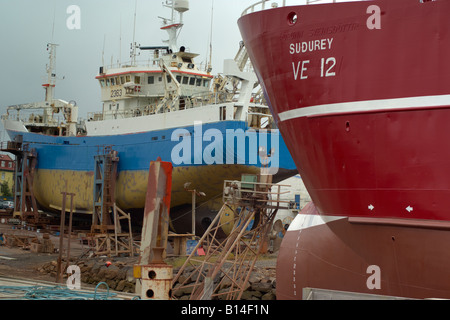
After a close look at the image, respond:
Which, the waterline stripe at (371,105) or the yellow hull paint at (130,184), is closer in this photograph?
the waterline stripe at (371,105)

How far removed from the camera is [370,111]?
9.52 meters

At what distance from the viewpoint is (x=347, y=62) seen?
988cm

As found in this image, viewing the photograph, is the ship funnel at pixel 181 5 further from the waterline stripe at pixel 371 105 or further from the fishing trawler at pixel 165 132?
the waterline stripe at pixel 371 105

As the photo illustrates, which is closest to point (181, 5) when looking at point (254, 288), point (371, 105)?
point (254, 288)

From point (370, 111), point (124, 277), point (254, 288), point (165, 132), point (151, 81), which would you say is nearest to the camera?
point (370, 111)

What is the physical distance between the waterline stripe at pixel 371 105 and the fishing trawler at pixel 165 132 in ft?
43.4

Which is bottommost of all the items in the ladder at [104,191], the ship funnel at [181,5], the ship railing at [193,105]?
the ladder at [104,191]

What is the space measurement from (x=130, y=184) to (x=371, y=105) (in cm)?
2268

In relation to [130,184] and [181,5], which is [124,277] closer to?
[130,184]

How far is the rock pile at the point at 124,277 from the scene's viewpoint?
18.2 m

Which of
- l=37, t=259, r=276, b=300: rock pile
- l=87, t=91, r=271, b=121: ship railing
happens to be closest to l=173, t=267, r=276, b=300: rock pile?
l=37, t=259, r=276, b=300: rock pile

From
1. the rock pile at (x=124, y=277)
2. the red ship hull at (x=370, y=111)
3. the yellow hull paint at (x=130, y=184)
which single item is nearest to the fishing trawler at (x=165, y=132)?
the yellow hull paint at (x=130, y=184)
